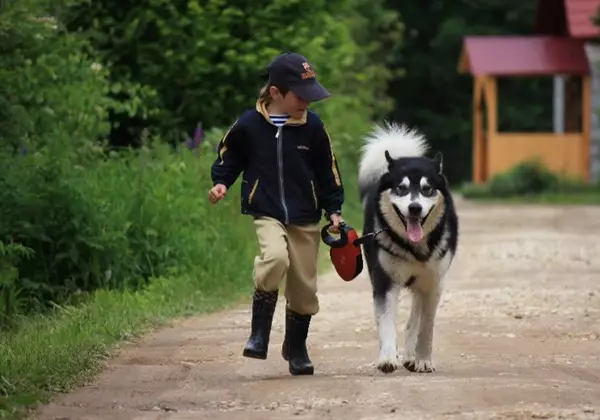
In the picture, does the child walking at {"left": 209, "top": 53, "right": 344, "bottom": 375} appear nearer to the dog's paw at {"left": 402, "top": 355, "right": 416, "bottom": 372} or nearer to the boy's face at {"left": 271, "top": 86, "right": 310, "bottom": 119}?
the boy's face at {"left": 271, "top": 86, "right": 310, "bottom": 119}

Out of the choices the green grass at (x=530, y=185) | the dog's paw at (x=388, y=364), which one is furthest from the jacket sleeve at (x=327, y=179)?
the green grass at (x=530, y=185)

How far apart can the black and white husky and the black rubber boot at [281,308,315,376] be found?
0.40 m

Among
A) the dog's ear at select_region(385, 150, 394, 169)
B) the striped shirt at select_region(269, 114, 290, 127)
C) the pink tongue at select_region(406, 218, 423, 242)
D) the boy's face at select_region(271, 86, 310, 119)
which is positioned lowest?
the pink tongue at select_region(406, 218, 423, 242)

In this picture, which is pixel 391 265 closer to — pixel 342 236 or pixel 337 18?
pixel 342 236

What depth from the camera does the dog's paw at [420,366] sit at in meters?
8.57

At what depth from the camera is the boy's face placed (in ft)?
27.1

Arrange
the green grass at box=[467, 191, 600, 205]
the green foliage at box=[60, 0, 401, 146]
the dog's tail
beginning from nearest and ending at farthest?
the dog's tail
the green foliage at box=[60, 0, 401, 146]
the green grass at box=[467, 191, 600, 205]

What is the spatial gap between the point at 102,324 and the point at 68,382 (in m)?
2.31

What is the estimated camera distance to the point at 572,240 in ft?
59.6

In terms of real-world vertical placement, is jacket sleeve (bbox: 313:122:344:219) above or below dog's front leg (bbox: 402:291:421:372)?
above

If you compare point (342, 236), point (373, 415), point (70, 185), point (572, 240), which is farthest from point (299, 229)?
point (572, 240)

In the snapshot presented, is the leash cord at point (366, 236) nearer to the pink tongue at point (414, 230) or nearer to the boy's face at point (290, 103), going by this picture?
the pink tongue at point (414, 230)

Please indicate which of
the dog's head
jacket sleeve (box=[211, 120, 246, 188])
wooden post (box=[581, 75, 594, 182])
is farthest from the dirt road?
wooden post (box=[581, 75, 594, 182])

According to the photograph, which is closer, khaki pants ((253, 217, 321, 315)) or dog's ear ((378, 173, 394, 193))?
khaki pants ((253, 217, 321, 315))
